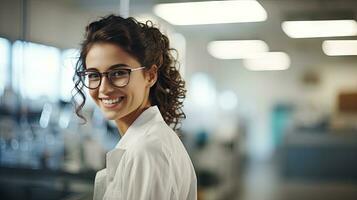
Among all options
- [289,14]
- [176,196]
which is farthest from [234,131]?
[176,196]

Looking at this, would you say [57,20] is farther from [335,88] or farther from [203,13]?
[335,88]

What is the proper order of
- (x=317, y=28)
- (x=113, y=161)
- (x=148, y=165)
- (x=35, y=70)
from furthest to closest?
(x=317, y=28) < (x=35, y=70) < (x=113, y=161) < (x=148, y=165)

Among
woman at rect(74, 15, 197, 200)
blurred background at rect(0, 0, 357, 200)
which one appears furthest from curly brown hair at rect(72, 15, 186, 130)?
blurred background at rect(0, 0, 357, 200)

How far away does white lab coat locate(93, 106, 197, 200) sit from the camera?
1.01 m

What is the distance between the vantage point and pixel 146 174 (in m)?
1.00

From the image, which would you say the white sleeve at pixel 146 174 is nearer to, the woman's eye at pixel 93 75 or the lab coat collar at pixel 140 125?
the lab coat collar at pixel 140 125

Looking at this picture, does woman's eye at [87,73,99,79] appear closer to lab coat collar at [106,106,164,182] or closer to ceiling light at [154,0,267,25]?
Answer: lab coat collar at [106,106,164,182]

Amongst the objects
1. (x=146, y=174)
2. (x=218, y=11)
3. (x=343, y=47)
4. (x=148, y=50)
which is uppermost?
(x=218, y=11)

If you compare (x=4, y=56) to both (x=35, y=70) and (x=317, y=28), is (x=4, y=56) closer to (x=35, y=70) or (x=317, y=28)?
(x=35, y=70)

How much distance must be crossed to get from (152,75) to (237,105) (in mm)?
1101

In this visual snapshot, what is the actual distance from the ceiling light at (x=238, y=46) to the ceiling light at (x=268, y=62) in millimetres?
30

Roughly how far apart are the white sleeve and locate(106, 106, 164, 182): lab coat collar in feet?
0.25

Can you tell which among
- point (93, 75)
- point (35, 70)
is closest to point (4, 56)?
point (35, 70)

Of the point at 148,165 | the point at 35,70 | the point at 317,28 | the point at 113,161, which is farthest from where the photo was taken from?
the point at 317,28
